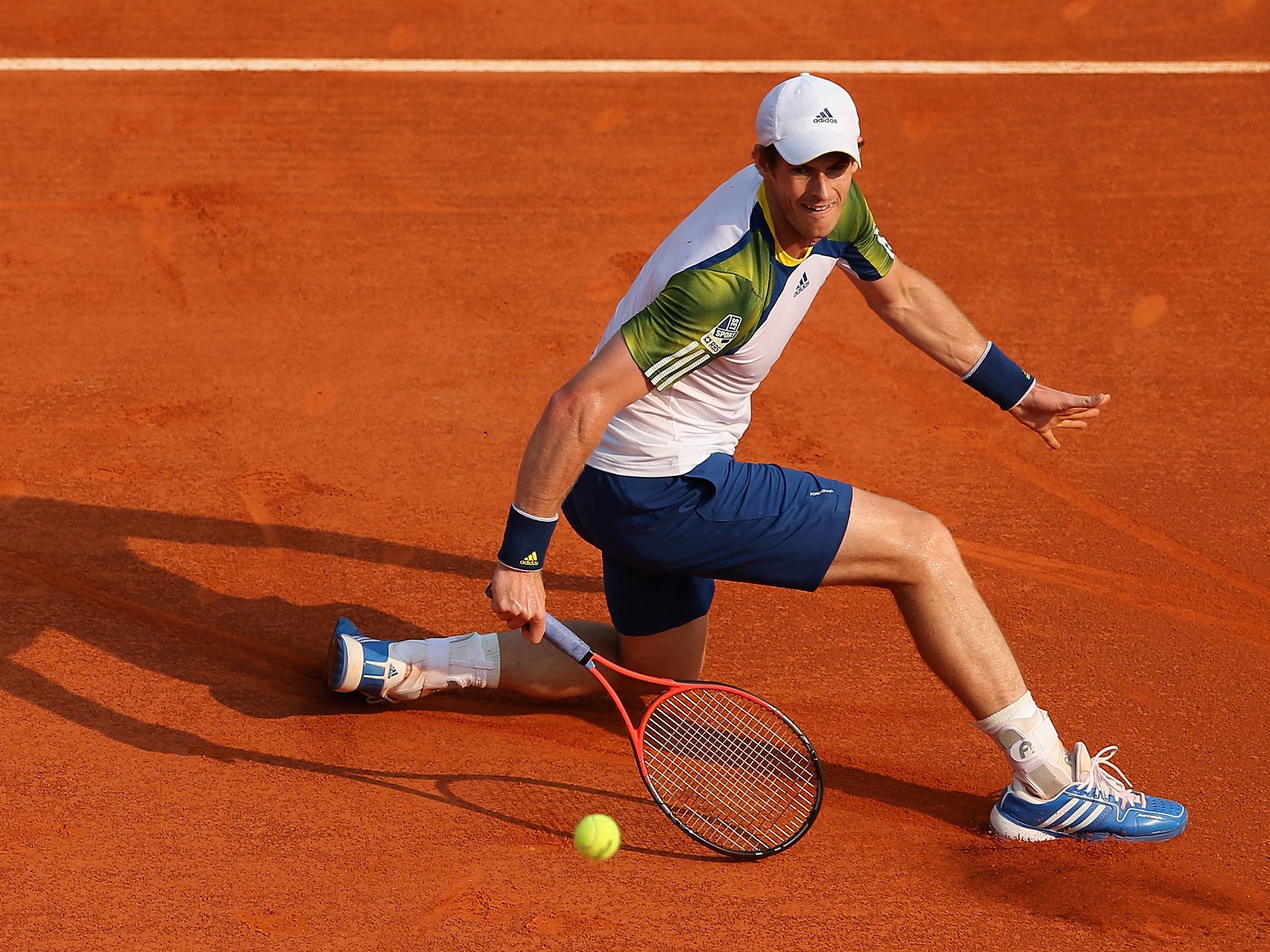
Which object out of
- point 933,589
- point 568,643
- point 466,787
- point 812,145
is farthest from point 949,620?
point 466,787

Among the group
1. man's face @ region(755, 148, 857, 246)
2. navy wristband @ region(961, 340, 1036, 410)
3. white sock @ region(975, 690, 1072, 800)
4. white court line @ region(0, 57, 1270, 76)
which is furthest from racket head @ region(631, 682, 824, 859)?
white court line @ region(0, 57, 1270, 76)

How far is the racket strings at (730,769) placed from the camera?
419 centimetres

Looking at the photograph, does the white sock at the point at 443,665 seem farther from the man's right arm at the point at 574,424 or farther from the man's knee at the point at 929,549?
the man's knee at the point at 929,549

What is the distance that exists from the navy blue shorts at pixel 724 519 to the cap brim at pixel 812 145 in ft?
2.90

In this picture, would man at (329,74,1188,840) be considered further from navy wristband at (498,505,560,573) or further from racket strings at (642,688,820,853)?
racket strings at (642,688,820,853)

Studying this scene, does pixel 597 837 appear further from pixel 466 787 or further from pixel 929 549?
pixel 929 549

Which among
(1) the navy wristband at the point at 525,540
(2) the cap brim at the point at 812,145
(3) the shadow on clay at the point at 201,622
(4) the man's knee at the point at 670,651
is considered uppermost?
(2) the cap brim at the point at 812,145

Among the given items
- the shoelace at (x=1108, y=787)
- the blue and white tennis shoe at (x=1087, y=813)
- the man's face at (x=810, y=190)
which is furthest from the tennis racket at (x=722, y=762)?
the man's face at (x=810, y=190)

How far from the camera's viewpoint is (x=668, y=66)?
846cm

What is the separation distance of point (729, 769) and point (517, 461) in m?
1.90

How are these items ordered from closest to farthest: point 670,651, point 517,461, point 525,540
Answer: point 525,540
point 670,651
point 517,461

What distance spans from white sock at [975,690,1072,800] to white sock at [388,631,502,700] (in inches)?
60.2

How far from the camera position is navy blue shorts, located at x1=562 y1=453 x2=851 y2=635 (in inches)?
156

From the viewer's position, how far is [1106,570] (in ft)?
17.7
